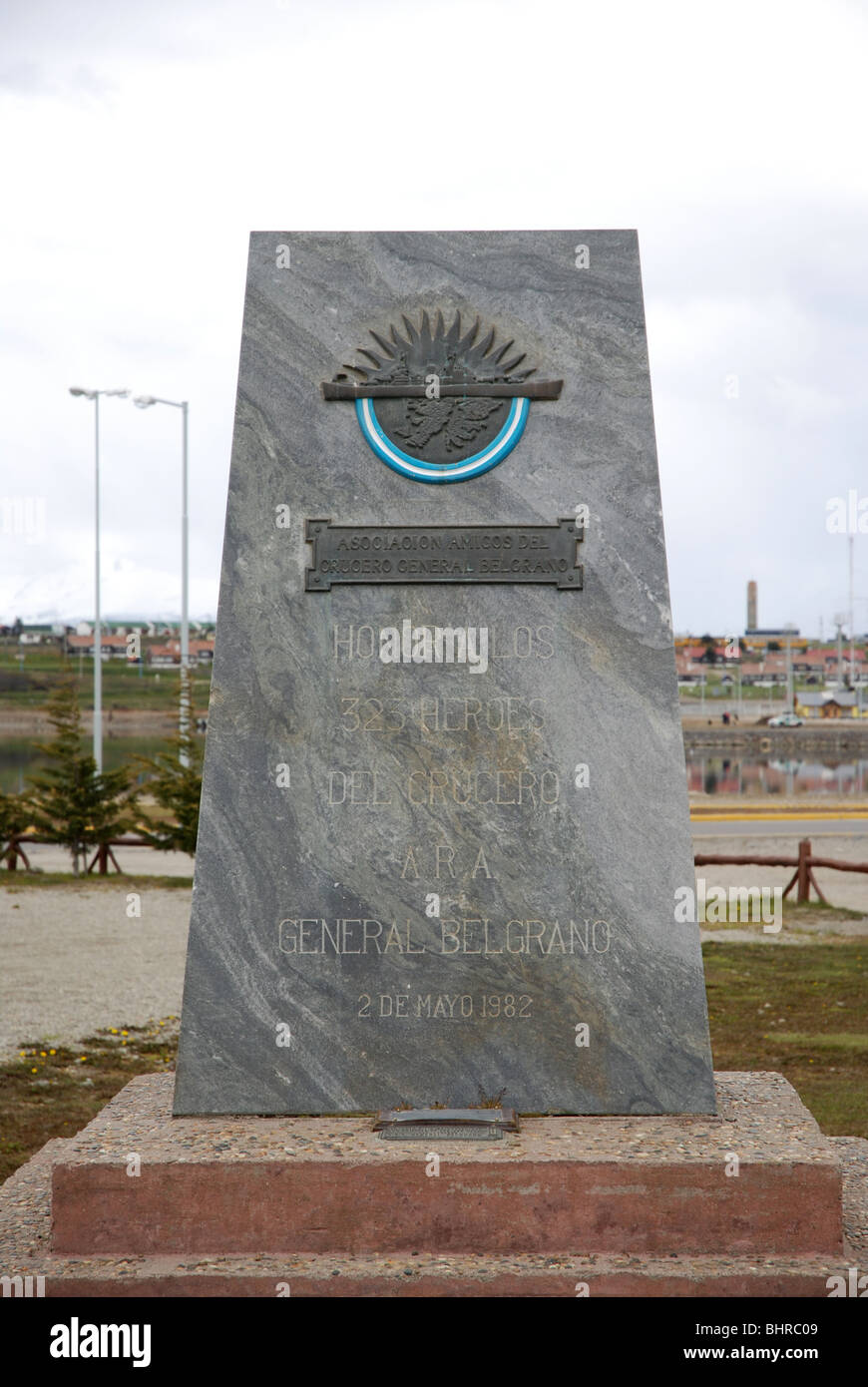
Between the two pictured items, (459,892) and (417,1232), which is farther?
(459,892)

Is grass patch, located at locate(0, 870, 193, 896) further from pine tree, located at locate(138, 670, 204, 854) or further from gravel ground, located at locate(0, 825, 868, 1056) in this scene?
pine tree, located at locate(138, 670, 204, 854)

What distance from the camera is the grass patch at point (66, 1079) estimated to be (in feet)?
24.5

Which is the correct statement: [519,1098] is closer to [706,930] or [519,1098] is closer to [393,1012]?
[393,1012]

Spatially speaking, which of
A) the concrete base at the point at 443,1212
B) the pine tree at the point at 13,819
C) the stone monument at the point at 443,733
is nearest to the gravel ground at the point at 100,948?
the pine tree at the point at 13,819

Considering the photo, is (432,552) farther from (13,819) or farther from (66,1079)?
(13,819)

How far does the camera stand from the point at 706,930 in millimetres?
14922

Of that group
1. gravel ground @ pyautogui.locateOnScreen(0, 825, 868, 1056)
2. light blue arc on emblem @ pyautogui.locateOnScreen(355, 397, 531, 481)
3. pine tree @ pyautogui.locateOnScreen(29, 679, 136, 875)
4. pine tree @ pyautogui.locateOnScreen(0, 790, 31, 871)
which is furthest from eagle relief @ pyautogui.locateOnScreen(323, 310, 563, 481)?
pine tree @ pyautogui.locateOnScreen(0, 790, 31, 871)

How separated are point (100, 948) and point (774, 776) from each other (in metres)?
44.6

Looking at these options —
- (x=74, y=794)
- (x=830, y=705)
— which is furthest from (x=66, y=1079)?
(x=830, y=705)

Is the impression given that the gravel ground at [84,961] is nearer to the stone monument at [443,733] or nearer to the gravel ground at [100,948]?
the gravel ground at [100,948]

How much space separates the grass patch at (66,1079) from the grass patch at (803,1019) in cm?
384

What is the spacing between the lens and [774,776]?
55.1 metres

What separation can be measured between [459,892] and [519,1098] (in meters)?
0.84
